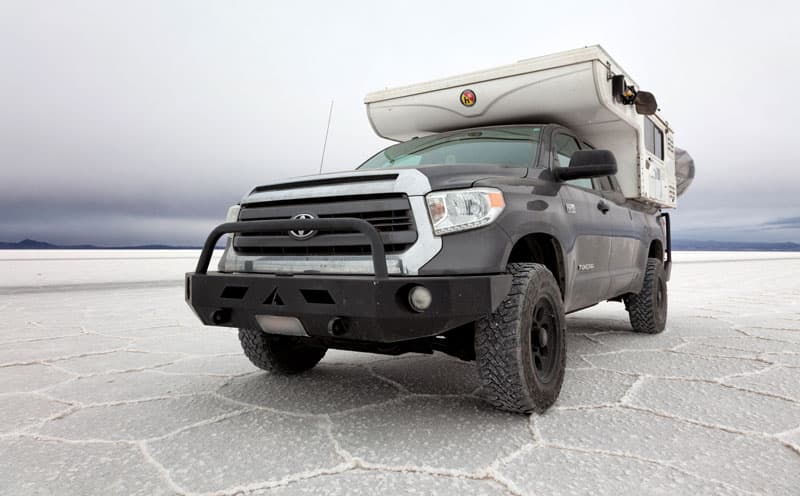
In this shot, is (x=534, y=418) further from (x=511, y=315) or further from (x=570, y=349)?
(x=570, y=349)

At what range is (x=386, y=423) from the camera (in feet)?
8.24

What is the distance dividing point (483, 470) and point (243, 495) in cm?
83

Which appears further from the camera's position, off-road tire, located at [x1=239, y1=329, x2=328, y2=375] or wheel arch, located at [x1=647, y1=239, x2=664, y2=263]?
wheel arch, located at [x1=647, y1=239, x2=664, y2=263]

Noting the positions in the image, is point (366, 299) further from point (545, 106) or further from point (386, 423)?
point (545, 106)

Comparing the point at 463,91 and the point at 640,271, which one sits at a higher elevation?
the point at 463,91

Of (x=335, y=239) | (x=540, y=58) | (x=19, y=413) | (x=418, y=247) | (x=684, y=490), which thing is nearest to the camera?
(x=684, y=490)

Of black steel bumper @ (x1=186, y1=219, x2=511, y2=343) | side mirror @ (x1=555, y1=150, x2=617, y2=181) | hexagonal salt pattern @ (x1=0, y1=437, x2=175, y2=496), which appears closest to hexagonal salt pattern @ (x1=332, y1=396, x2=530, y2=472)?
black steel bumper @ (x1=186, y1=219, x2=511, y2=343)

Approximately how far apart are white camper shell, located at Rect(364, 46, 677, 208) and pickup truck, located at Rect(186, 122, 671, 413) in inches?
37.4

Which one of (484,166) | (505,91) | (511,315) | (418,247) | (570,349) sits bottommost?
(570,349)

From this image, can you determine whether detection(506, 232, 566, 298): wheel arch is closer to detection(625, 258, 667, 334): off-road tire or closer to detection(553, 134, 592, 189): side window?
detection(553, 134, 592, 189): side window

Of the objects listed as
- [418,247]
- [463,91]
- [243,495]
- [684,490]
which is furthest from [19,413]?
[463,91]

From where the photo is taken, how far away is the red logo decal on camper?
422 centimetres

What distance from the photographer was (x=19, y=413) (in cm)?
267

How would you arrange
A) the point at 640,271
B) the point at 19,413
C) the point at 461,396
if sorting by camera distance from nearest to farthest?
the point at 19,413, the point at 461,396, the point at 640,271
